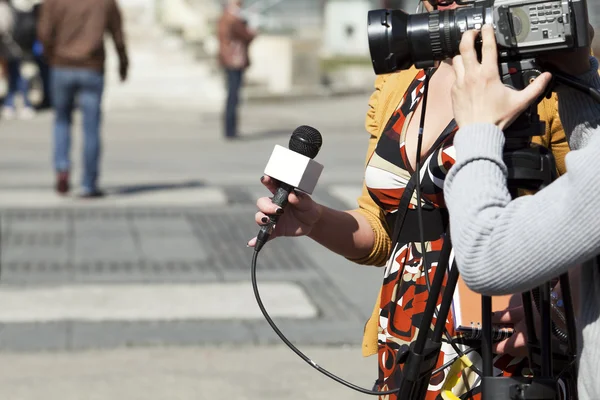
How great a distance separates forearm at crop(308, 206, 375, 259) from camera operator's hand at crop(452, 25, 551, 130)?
70cm

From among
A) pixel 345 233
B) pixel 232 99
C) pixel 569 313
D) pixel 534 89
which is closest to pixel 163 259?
pixel 345 233

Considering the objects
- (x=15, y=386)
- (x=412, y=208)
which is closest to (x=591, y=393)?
(x=412, y=208)

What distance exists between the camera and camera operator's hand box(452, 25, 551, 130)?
76.2 inches

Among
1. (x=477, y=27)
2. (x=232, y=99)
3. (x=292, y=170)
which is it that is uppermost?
(x=477, y=27)

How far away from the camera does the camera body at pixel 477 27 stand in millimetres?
1925

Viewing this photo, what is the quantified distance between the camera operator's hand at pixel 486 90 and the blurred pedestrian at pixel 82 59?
7707mm

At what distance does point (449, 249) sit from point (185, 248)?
574cm

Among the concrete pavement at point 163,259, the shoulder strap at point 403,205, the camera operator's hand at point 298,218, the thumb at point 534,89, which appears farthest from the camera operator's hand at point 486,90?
the concrete pavement at point 163,259

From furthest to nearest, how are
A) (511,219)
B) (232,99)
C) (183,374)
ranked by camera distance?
(232,99)
(183,374)
(511,219)

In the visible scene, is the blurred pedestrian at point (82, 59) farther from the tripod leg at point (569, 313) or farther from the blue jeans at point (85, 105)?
the tripod leg at point (569, 313)

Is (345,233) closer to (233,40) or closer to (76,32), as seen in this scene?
(76,32)

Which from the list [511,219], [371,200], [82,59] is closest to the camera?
[511,219]

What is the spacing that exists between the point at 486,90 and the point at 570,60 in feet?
0.73

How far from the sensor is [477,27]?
2004 millimetres
